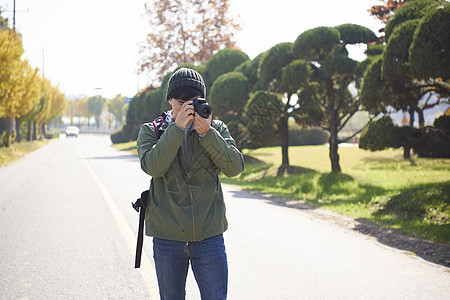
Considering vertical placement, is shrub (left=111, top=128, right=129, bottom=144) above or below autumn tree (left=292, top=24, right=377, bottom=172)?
below

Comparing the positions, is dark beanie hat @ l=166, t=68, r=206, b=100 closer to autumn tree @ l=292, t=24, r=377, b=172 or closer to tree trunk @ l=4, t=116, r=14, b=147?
autumn tree @ l=292, t=24, r=377, b=172

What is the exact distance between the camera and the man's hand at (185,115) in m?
2.40

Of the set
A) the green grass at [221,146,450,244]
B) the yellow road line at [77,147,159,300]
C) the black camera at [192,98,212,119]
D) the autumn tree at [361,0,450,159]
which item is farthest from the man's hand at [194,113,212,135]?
the autumn tree at [361,0,450,159]

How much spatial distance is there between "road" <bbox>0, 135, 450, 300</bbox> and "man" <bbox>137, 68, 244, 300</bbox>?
2117mm

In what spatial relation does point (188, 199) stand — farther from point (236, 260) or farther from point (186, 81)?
point (236, 260)

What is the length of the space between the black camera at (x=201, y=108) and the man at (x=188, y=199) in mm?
103

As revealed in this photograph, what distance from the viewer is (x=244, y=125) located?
22656mm

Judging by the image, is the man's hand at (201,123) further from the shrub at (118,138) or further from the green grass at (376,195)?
the shrub at (118,138)

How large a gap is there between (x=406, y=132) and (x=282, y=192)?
4.43 m

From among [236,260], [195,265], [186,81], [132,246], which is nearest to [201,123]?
[186,81]

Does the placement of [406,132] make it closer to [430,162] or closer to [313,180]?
[313,180]

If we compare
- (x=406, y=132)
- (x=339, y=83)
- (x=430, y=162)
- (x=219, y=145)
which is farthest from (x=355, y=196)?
(x=430, y=162)

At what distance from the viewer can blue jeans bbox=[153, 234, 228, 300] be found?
2.57 m

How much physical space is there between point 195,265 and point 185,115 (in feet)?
2.83
